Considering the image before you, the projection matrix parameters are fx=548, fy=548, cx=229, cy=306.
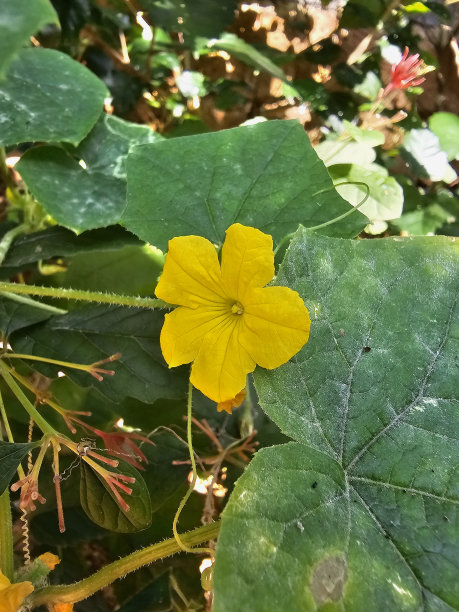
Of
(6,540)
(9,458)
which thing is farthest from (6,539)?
(9,458)

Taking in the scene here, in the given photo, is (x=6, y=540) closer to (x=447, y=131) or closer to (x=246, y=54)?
(x=246, y=54)

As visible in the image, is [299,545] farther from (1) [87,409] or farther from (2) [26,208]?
(2) [26,208]

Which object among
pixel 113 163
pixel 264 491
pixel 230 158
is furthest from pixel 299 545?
pixel 113 163

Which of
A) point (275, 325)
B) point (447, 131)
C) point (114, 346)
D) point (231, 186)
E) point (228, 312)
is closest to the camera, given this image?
point (275, 325)

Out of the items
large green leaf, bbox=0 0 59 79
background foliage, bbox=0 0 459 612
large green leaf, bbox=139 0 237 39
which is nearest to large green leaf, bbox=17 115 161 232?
background foliage, bbox=0 0 459 612

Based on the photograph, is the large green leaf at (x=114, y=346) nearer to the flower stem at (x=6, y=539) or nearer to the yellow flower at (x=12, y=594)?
the flower stem at (x=6, y=539)
